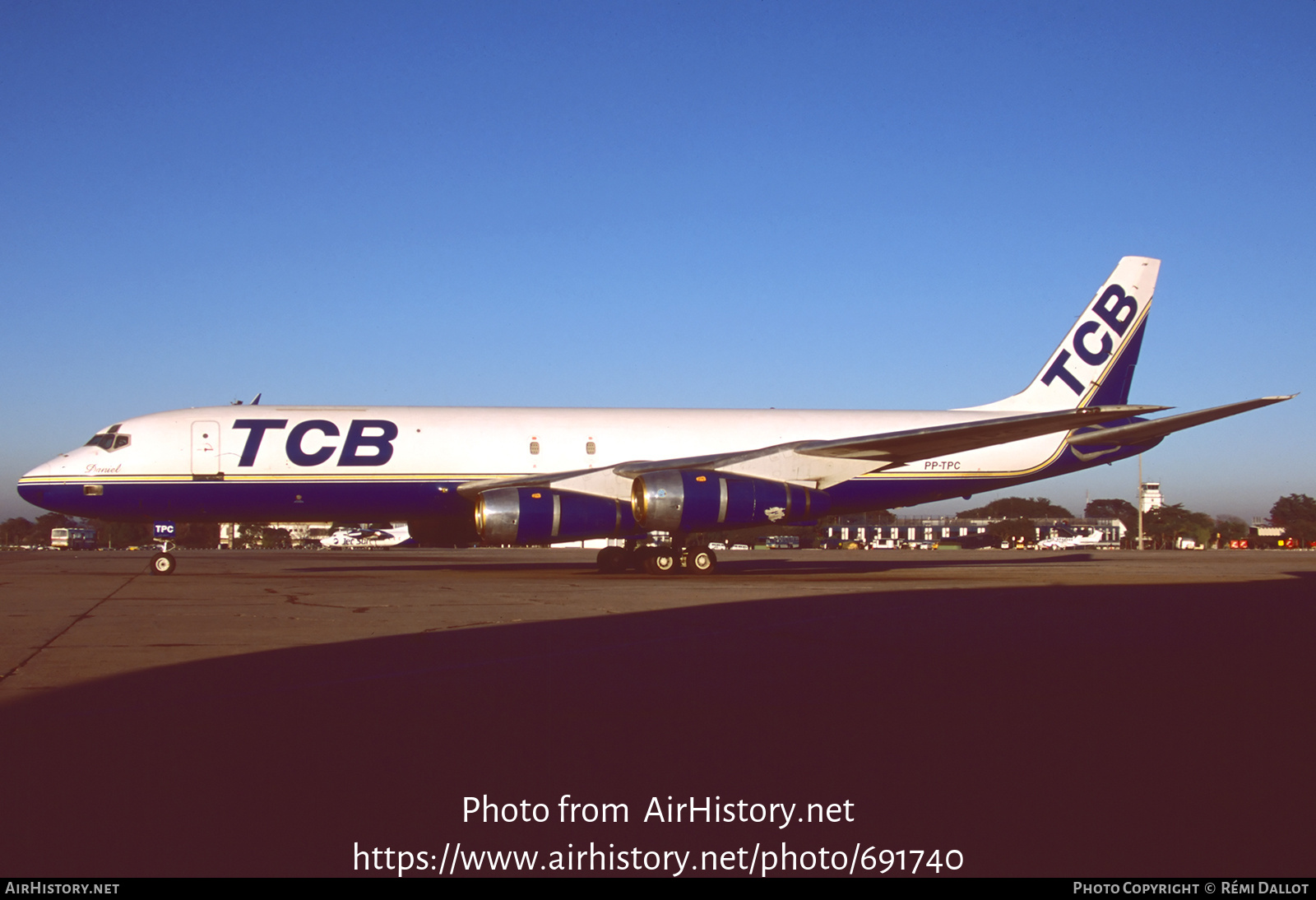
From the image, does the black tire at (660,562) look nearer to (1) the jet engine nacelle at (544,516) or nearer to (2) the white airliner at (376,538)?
(1) the jet engine nacelle at (544,516)

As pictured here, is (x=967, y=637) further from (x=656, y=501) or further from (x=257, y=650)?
(x=656, y=501)

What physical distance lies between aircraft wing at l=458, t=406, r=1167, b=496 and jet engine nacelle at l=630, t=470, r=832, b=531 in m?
0.43

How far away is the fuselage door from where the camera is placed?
65.8ft

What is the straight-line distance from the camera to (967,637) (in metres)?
9.16

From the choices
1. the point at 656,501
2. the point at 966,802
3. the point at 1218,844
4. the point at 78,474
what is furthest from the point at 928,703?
the point at 78,474

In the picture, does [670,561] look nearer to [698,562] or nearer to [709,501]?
[698,562]

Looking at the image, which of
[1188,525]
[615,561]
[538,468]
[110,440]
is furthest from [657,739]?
[1188,525]

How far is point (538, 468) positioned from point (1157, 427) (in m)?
14.0

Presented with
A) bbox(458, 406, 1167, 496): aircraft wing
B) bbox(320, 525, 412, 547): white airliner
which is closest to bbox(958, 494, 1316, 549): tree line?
bbox(320, 525, 412, 547): white airliner

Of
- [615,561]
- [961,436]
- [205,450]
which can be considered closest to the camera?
[961,436]

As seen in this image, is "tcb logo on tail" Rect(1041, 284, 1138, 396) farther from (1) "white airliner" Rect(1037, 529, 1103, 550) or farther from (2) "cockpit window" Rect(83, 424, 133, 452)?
(1) "white airliner" Rect(1037, 529, 1103, 550)

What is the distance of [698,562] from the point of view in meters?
21.0

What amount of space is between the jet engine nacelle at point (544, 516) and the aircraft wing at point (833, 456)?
2.81 feet

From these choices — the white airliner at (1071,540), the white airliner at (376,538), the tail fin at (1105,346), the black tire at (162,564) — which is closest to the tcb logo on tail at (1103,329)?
the tail fin at (1105,346)
